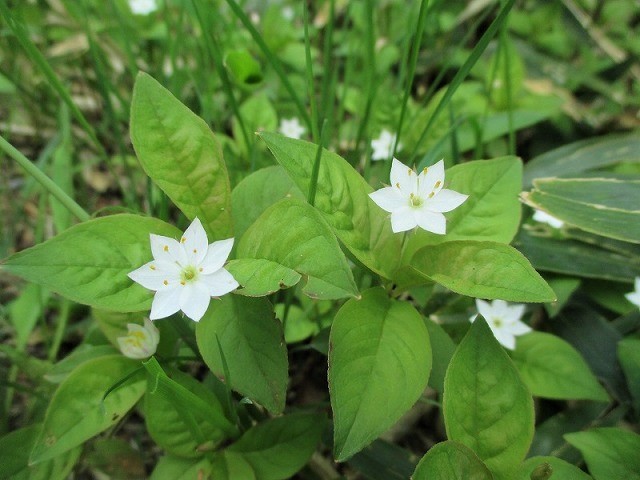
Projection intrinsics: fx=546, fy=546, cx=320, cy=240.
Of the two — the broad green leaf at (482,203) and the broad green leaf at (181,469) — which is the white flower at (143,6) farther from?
the broad green leaf at (181,469)

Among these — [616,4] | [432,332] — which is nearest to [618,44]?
[616,4]

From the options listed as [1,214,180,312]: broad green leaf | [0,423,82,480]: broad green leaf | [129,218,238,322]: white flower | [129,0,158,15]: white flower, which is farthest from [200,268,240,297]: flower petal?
[129,0,158,15]: white flower

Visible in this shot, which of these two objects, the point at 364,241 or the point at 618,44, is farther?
the point at 618,44

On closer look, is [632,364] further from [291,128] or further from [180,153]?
[291,128]

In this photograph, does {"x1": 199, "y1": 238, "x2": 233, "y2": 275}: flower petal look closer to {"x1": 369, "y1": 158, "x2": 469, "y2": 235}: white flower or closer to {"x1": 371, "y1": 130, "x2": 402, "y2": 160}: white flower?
{"x1": 369, "y1": 158, "x2": 469, "y2": 235}: white flower

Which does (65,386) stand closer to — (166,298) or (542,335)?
(166,298)

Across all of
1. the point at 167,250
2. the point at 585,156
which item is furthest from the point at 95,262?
the point at 585,156

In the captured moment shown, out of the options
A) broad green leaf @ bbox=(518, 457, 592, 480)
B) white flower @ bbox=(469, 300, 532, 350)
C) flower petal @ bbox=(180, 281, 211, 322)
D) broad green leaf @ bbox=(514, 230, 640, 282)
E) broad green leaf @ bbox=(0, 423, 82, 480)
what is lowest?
broad green leaf @ bbox=(0, 423, 82, 480)
